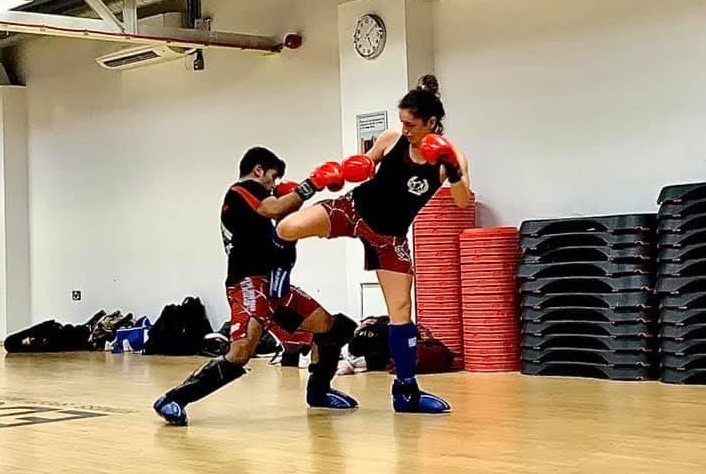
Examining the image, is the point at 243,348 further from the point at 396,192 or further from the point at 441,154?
the point at 441,154

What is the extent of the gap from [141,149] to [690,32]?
6140 millimetres

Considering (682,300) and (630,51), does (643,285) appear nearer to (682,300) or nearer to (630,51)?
(682,300)

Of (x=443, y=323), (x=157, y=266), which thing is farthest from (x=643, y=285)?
(x=157, y=266)

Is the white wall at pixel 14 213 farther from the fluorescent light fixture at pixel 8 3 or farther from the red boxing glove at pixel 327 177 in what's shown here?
the red boxing glove at pixel 327 177

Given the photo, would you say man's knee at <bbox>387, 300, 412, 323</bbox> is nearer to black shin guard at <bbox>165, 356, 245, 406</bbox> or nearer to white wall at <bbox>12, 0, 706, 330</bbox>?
black shin guard at <bbox>165, 356, 245, 406</bbox>

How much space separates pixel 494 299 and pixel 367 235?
2654mm

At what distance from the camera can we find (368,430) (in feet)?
16.5

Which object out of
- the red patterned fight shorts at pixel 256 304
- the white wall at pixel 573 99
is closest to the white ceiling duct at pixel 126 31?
the white wall at pixel 573 99

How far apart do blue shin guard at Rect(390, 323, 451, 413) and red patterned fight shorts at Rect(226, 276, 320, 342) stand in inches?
18.3

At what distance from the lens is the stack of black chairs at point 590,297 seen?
23.7 feet

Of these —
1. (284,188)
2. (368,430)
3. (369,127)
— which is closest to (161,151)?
(369,127)

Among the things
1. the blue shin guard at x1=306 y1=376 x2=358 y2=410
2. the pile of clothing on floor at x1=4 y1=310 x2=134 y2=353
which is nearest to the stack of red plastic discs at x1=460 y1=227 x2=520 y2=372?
the blue shin guard at x1=306 y1=376 x2=358 y2=410

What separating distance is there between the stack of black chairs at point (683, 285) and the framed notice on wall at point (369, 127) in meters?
2.54

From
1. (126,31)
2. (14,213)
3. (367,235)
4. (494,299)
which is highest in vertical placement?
(126,31)
